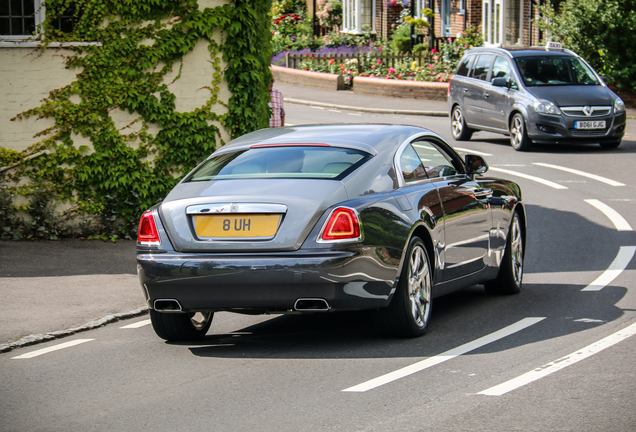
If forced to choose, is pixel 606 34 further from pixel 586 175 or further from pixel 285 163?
pixel 285 163

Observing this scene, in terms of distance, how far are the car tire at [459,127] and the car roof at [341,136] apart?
14326 millimetres

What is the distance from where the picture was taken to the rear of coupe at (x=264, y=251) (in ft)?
21.5

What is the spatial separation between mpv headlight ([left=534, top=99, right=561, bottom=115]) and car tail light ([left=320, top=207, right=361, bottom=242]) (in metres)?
13.6

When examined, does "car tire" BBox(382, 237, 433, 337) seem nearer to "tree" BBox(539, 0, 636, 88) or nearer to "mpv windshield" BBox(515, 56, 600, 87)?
"mpv windshield" BBox(515, 56, 600, 87)

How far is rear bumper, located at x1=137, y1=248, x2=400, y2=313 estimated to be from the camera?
6.52m

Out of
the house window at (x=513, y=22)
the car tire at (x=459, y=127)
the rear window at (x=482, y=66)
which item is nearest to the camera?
the rear window at (x=482, y=66)

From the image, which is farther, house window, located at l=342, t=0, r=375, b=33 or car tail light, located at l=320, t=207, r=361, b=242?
house window, located at l=342, t=0, r=375, b=33

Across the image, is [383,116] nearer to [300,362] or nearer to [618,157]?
[618,157]

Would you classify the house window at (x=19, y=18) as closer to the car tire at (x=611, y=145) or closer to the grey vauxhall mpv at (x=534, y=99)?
the grey vauxhall mpv at (x=534, y=99)

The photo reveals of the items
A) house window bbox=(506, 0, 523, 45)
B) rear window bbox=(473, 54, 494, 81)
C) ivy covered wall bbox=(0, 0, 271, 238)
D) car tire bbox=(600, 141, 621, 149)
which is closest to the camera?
ivy covered wall bbox=(0, 0, 271, 238)

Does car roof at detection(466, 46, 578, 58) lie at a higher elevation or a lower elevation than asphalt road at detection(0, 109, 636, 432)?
higher

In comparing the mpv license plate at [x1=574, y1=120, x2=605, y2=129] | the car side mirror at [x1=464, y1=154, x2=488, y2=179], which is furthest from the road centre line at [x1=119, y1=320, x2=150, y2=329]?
the mpv license plate at [x1=574, y1=120, x2=605, y2=129]

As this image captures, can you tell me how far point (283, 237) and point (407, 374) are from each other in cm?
116

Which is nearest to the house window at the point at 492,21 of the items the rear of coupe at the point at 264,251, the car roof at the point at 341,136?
the car roof at the point at 341,136
